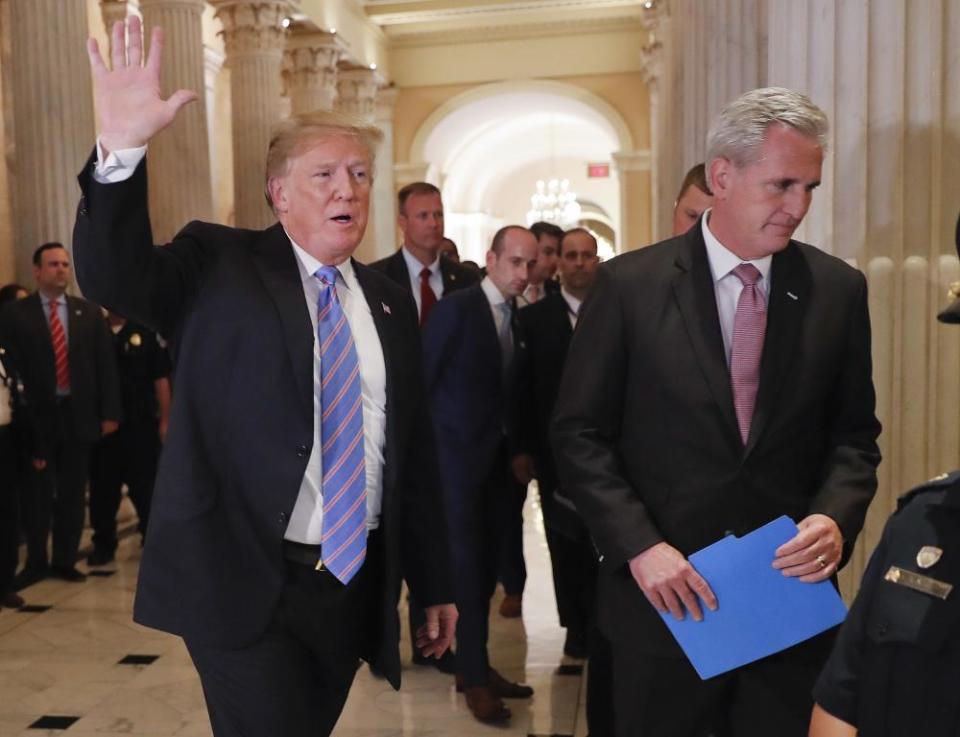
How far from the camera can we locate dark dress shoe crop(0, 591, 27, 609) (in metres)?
6.23

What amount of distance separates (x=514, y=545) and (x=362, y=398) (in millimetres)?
3474

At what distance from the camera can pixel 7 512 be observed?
6.20m

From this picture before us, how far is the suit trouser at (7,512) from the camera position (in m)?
6.17

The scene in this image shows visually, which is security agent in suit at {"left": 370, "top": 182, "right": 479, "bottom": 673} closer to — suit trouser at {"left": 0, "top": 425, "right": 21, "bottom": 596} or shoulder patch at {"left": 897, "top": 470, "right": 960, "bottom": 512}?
suit trouser at {"left": 0, "top": 425, "right": 21, "bottom": 596}

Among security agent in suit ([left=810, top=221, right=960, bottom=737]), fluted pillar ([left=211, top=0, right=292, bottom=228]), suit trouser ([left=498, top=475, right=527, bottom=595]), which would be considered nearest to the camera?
security agent in suit ([left=810, top=221, right=960, bottom=737])

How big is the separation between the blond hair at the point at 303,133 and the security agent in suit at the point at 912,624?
4.67ft

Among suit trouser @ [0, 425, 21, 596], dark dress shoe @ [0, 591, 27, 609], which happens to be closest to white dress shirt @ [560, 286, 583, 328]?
suit trouser @ [0, 425, 21, 596]

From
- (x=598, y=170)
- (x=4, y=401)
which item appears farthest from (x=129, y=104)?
(x=598, y=170)

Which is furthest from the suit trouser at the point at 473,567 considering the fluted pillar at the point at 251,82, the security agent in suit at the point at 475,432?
the fluted pillar at the point at 251,82

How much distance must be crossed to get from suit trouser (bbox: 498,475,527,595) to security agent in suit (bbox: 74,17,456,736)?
9.81ft

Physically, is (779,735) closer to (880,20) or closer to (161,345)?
(880,20)

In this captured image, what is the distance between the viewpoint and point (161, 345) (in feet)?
25.2

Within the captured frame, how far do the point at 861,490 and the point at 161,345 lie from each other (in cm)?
608

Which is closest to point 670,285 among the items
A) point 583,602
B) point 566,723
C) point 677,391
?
point 677,391
